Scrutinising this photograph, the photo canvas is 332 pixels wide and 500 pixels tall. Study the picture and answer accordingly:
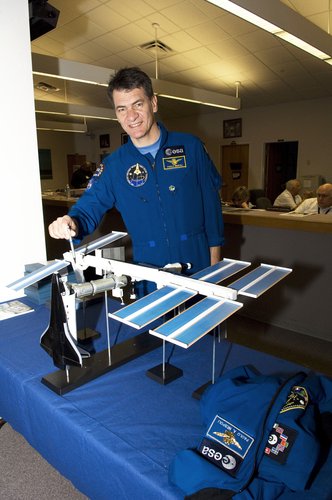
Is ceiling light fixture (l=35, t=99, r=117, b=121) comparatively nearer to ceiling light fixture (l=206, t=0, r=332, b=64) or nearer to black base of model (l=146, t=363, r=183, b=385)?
ceiling light fixture (l=206, t=0, r=332, b=64)

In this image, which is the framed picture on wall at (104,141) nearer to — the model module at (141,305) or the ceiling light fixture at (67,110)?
the ceiling light fixture at (67,110)

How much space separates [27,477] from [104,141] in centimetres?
1297

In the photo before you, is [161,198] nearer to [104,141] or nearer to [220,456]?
[220,456]

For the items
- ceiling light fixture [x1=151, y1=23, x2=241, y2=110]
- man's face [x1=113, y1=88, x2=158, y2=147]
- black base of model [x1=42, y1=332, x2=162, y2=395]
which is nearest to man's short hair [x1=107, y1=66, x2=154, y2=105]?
man's face [x1=113, y1=88, x2=158, y2=147]

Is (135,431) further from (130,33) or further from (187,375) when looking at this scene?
(130,33)

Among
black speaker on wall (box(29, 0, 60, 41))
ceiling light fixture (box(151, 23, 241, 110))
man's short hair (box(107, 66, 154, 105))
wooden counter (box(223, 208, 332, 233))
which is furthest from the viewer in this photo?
ceiling light fixture (box(151, 23, 241, 110))

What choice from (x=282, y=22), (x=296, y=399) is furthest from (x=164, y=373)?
(x=282, y=22)

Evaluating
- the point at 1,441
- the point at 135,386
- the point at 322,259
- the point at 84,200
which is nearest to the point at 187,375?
the point at 135,386

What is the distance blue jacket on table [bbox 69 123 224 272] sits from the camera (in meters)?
1.60

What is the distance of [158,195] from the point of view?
1.59m

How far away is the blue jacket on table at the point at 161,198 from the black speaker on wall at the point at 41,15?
106 cm

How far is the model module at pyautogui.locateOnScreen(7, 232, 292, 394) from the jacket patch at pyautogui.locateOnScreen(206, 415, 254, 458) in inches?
7.6

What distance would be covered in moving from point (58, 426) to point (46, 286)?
903mm

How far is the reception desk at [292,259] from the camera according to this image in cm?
307
